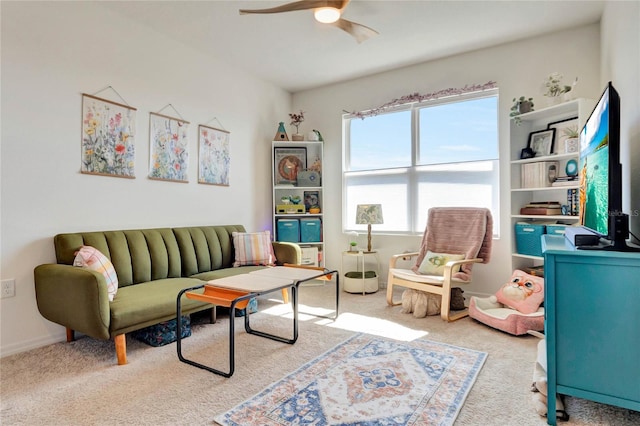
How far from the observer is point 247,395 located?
5.98 feet

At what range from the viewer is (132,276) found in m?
2.80

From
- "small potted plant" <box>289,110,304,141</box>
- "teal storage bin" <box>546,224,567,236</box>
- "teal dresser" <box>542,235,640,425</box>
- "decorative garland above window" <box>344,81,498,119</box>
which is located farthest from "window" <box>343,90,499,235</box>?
"teal dresser" <box>542,235,640,425</box>

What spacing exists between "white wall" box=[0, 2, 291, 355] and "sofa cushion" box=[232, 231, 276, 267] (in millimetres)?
479

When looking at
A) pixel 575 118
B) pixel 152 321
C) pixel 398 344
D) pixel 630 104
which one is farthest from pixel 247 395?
pixel 575 118

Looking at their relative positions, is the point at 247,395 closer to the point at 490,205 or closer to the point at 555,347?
the point at 555,347

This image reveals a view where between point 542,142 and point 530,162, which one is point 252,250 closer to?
point 530,162

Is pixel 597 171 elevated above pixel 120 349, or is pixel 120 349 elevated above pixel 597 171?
pixel 597 171

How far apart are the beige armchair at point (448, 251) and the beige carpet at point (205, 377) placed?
0.31 metres

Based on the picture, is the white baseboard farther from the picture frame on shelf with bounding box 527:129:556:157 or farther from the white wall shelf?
the picture frame on shelf with bounding box 527:129:556:157

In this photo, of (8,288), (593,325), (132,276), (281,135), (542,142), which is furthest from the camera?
(281,135)

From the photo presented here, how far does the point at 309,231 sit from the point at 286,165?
3.03 feet

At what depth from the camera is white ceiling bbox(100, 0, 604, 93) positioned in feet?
9.56

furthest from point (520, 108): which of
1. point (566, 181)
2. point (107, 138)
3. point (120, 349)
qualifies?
point (120, 349)

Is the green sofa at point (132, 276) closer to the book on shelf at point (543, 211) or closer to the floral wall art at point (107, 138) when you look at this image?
the floral wall art at point (107, 138)
